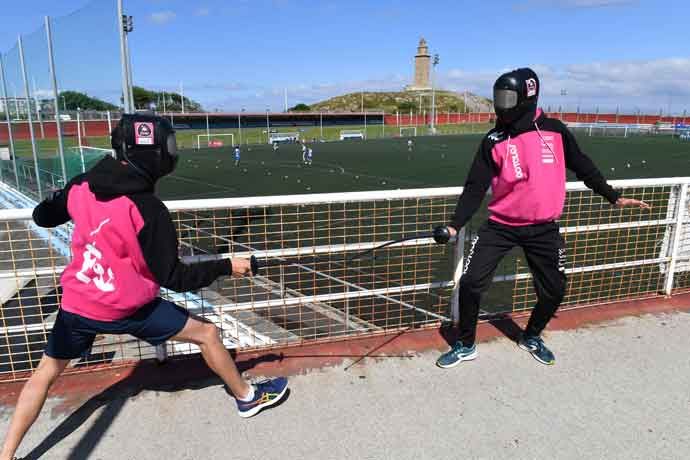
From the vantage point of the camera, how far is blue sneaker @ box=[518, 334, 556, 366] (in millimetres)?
3418

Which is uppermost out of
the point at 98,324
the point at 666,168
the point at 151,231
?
the point at 151,231

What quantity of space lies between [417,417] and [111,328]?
1645 millimetres

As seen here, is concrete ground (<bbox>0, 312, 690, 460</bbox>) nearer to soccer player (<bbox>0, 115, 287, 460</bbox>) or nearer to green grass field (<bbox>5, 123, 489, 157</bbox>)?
soccer player (<bbox>0, 115, 287, 460</bbox>)

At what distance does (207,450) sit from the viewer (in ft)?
8.33

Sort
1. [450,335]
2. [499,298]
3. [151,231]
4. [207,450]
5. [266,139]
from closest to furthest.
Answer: [151,231] < [207,450] < [450,335] < [499,298] < [266,139]

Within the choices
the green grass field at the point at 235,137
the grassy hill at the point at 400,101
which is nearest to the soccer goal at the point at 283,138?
the green grass field at the point at 235,137

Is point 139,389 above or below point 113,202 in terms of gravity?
below

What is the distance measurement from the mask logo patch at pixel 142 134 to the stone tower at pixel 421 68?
5368 inches

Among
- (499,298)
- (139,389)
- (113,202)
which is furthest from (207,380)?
(499,298)

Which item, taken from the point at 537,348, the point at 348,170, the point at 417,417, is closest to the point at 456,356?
the point at 537,348

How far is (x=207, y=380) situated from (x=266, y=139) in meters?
59.0

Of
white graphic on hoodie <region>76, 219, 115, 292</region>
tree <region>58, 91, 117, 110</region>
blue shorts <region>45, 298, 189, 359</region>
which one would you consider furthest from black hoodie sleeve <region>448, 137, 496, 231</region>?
tree <region>58, 91, 117, 110</region>

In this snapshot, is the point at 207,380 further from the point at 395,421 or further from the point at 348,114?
the point at 348,114

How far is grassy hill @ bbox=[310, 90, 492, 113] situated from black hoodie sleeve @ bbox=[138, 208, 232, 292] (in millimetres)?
121264
